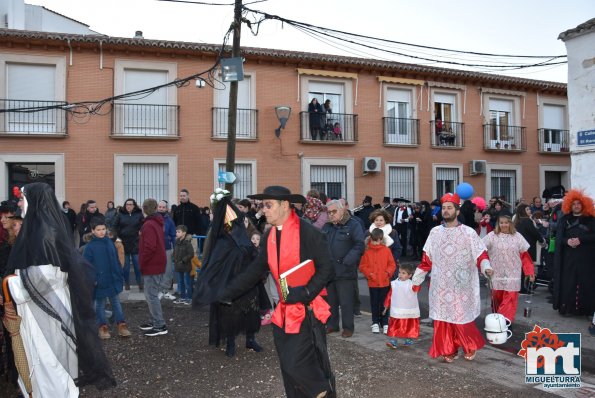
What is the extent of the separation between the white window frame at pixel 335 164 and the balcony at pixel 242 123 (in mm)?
2049

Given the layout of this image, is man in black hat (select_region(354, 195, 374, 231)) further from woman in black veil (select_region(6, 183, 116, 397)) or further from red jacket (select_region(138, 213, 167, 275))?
woman in black veil (select_region(6, 183, 116, 397))

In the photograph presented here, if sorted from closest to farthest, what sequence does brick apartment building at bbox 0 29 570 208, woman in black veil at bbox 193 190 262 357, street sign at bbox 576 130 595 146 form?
1. woman in black veil at bbox 193 190 262 357
2. street sign at bbox 576 130 595 146
3. brick apartment building at bbox 0 29 570 208

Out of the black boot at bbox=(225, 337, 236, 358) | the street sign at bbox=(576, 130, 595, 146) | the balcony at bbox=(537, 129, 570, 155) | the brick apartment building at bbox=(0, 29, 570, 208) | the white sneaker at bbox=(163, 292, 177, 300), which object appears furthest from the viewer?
the balcony at bbox=(537, 129, 570, 155)

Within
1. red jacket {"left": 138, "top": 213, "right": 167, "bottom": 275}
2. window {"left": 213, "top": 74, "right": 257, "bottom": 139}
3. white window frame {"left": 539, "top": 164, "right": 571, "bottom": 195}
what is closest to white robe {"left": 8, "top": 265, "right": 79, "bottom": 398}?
red jacket {"left": 138, "top": 213, "right": 167, "bottom": 275}

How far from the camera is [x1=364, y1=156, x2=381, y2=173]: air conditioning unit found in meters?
18.6

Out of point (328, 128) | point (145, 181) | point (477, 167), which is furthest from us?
point (477, 167)

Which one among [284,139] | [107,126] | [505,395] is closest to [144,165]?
[107,126]

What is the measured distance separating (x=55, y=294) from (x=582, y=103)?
32.4 ft

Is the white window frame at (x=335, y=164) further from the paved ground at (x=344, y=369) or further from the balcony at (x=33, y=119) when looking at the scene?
the paved ground at (x=344, y=369)

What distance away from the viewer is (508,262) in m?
6.66

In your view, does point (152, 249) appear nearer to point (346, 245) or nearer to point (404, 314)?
Answer: point (346, 245)

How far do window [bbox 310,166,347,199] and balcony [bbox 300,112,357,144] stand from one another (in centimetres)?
99

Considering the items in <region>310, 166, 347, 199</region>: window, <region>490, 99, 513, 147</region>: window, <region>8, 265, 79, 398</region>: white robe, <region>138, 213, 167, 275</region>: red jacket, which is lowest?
Answer: <region>8, 265, 79, 398</region>: white robe

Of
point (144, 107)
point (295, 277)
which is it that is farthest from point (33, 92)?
point (295, 277)
